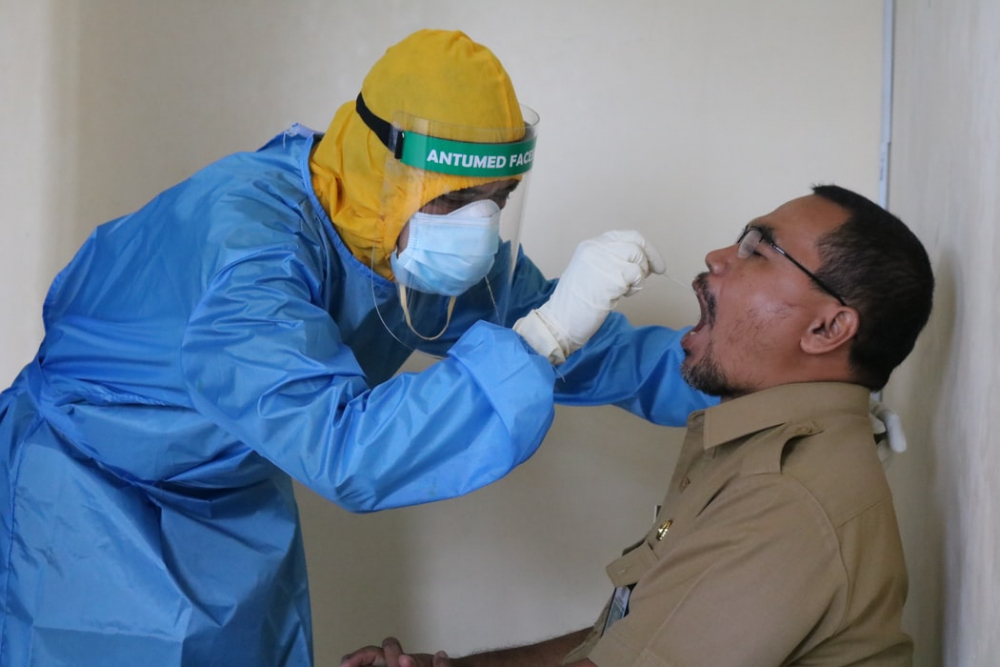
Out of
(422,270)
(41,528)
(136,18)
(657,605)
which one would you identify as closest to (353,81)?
(136,18)

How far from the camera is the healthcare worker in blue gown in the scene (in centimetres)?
131

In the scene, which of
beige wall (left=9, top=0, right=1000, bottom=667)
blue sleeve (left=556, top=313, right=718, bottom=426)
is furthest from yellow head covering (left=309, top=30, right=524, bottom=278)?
beige wall (left=9, top=0, right=1000, bottom=667)

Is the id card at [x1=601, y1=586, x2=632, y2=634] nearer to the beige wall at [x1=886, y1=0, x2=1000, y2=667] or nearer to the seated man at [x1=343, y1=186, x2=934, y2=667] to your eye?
the seated man at [x1=343, y1=186, x2=934, y2=667]

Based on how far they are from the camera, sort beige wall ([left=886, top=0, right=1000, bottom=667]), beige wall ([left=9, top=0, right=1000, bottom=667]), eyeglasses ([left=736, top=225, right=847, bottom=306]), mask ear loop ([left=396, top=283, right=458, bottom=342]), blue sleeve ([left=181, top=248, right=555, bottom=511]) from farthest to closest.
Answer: beige wall ([left=9, top=0, right=1000, bottom=667])
mask ear loop ([left=396, top=283, right=458, bottom=342])
eyeglasses ([left=736, top=225, right=847, bottom=306])
blue sleeve ([left=181, top=248, right=555, bottom=511])
beige wall ([left=886, top=0, right=1000, bottom=667])

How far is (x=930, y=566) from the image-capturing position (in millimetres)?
1483

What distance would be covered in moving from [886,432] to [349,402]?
2.41 feet

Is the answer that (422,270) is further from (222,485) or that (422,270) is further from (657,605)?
(657,605)

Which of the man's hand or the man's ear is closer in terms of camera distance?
the man's ear

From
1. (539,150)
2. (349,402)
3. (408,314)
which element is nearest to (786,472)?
(349,402)

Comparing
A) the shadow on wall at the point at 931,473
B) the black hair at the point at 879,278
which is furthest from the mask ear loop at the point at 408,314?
the shadow on wall at the point at 931,473

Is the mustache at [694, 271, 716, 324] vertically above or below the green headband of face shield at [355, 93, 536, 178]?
below

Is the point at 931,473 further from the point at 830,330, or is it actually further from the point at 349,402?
the point at 349,402

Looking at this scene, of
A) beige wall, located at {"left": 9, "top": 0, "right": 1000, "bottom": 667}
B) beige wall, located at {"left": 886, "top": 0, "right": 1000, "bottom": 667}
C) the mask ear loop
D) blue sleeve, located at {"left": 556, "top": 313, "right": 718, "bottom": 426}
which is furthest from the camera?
beige wall, located at {"left": 9, "top": 0, "right": 1000, "bottom": 667}

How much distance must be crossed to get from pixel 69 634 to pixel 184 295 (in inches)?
20.3
